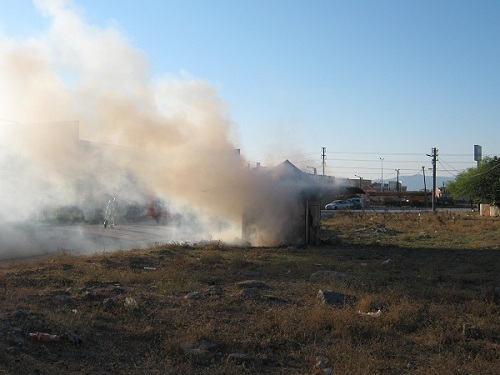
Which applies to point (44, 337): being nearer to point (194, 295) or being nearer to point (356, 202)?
point (194, 295)

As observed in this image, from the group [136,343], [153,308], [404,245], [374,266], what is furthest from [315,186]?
[136,343]

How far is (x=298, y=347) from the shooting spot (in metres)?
7.04

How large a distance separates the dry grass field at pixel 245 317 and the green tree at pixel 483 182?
3408 centimetres

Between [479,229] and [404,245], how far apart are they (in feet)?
31.4

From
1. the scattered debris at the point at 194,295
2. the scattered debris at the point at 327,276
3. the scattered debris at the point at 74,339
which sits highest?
the scattered debris at the point at 327,276

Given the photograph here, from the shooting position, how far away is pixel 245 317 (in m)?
8.38

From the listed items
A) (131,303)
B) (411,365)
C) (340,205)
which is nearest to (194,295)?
(131,303)

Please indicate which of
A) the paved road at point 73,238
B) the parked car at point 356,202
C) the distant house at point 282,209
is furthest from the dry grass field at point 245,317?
the parked car at point 356,202

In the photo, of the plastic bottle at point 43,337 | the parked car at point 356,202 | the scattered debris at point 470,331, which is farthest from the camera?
the parked car at point 356,202

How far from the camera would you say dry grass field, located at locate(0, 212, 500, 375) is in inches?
246

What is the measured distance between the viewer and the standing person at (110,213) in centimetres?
2580

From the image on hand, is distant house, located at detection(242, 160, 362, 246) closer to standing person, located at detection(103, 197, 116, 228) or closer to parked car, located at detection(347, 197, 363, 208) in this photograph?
standing person, located at detection(103, 197, 116, 228)

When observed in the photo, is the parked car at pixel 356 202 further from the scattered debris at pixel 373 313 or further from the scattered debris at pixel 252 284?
the scattered debris at pixel 373 313

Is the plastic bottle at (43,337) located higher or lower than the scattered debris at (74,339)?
higher
